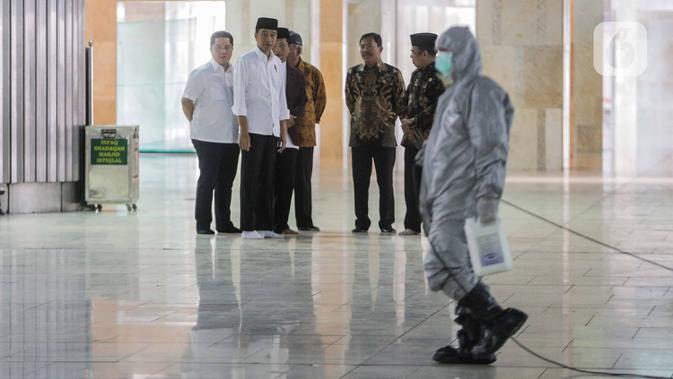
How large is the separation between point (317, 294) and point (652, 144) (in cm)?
3333

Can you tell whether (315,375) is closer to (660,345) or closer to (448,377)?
(448,377)

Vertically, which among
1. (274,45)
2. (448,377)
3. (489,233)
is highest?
(274,45)

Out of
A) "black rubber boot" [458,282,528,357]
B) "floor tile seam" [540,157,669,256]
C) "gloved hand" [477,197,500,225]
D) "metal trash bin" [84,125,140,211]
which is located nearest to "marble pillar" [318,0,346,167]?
"floor tile seam" [540,157,669,256]

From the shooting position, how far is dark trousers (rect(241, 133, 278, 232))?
1188cm

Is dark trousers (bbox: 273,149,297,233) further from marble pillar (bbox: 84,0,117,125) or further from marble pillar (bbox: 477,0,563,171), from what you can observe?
marble pillar (bbox: 84,0,117,125)

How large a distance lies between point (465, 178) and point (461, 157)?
0.32ft

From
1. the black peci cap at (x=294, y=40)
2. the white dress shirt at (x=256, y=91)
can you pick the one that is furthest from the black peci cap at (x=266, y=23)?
the black peci cap at (x=294, y=40)

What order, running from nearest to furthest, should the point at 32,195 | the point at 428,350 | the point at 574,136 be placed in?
the point at 428,350, the point at 32,195, the point at 574,136

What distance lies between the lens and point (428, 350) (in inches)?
254

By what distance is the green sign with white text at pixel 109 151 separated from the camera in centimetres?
1540

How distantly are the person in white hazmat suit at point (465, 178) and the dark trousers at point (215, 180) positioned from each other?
6537 mm

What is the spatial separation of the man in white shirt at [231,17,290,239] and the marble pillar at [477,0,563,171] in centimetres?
1440

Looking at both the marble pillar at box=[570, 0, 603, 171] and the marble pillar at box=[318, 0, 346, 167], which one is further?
the marble pillar at box=[570, 0, 603, 171]

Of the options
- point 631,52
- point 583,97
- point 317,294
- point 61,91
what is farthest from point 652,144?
point 317,294
